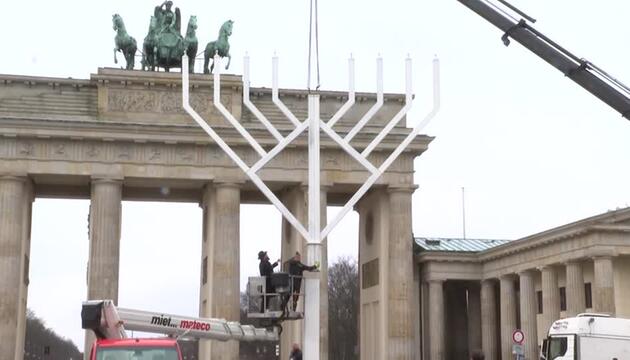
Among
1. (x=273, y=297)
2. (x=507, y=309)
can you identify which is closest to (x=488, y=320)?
(x=507, y=309)

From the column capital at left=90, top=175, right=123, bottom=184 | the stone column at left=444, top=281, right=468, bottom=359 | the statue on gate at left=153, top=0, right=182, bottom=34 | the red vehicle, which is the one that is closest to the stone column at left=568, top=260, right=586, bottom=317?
the stone column at left=444, top=281, right=468, bottom=359

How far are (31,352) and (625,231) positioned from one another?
11387 centimetres

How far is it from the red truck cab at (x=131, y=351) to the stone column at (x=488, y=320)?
Answer: 1461 inches

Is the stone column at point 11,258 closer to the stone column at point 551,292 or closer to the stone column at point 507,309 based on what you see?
the stone column at point 551,292

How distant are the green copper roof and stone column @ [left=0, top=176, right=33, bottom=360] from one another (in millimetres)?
21762

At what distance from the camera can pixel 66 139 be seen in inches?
1797

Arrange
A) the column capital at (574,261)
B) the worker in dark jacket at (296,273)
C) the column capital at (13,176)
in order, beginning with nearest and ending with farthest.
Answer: the worker in dark jacket at (296,273) < the column capital at (574,261) < the column capital at (13,176)

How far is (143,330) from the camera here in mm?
20047

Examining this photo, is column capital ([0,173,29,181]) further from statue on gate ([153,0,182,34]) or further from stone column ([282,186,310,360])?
stone column ([282,186,310,360])

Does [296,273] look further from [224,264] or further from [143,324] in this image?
[224,264]

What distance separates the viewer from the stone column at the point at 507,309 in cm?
5241

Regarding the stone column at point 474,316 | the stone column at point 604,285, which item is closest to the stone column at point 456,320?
the stone column at point 474,316

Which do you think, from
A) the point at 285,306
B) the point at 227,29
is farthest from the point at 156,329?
the point at 227,29

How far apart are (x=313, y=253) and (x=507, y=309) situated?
37730 mm
